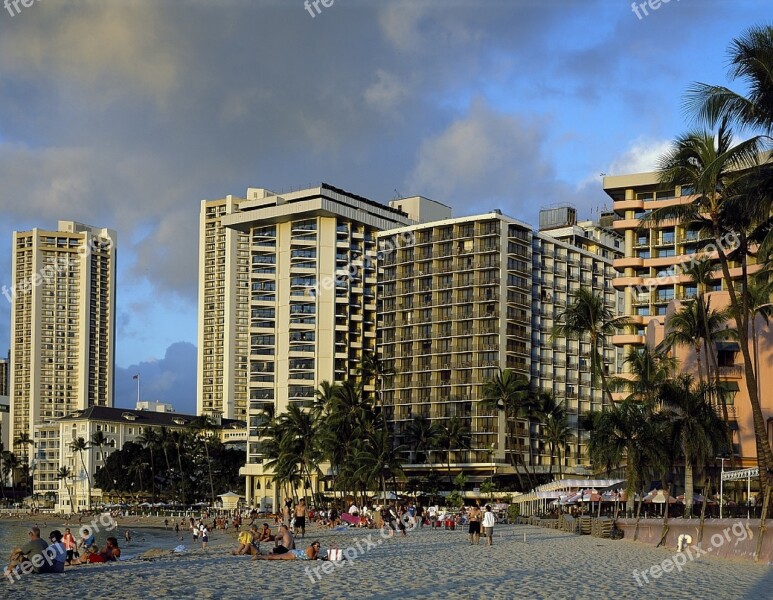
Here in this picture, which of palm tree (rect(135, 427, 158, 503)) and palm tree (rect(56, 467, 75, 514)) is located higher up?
palm tree (rect(135, 427, 158, 503))

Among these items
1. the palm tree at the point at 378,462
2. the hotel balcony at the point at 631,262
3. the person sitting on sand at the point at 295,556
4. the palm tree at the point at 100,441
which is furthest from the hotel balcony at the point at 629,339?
the palm tree at the point at 100,441

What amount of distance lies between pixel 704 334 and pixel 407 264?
198 ft

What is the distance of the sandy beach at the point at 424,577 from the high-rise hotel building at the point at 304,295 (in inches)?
3291

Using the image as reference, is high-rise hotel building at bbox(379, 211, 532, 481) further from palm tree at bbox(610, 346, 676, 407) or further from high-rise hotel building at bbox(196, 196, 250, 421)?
high-rise hotel building at bbox(196, 196, 250, 421)

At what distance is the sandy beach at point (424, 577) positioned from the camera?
20.8 meters

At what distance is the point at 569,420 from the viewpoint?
11788cm

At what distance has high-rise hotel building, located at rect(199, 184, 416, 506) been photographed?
117938mm

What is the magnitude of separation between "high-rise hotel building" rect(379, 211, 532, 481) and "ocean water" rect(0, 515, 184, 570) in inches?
1191

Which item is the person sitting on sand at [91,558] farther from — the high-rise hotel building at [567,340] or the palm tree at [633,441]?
the high-rise hotel building at [567,340]

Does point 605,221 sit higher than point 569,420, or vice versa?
point 605,221

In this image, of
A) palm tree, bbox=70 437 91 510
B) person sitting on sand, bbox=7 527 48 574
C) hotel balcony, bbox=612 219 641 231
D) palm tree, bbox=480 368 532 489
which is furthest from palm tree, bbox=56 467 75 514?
person sitting on sand, bbox=7 527 48 574

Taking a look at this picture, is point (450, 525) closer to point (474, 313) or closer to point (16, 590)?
point (16, 590)

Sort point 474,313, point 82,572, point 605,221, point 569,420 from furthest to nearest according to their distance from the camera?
point 605,221
point 569,420
point 474,313
point 82,572

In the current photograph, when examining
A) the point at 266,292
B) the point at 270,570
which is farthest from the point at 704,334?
the point at 266,292
